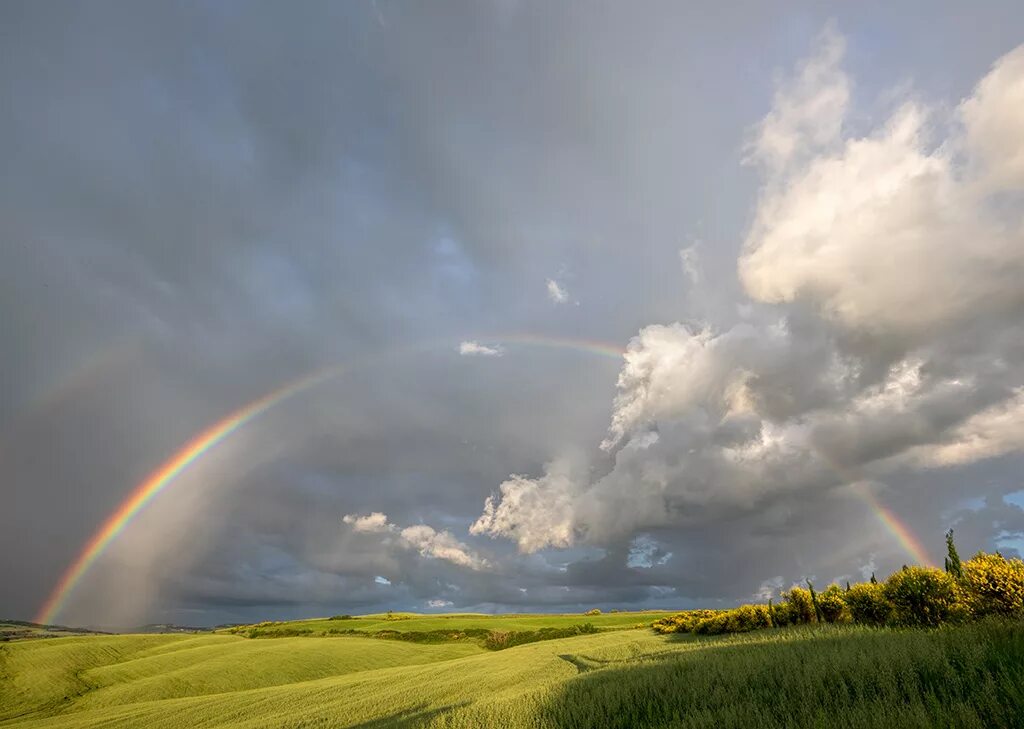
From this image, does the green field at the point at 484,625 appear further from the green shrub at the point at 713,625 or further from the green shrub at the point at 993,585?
the green shrub at the point at 993,585

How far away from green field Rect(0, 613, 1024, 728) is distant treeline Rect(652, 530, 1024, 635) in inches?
114

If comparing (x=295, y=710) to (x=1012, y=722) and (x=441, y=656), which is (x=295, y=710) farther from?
(x=441, y=656)

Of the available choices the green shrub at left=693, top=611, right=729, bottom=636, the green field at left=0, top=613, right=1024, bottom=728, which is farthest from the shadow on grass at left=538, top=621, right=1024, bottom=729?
the green shrub at left=693, top=611, right=729, bottom=636

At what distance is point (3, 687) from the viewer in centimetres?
5000

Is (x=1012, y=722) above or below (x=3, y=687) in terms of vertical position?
above

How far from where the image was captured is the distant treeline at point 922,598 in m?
18.5

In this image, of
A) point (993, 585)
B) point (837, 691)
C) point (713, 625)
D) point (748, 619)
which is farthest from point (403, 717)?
point (713, 625)

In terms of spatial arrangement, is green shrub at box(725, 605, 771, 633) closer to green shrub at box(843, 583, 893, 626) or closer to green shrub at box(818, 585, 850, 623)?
green shrub at box(818, 585, 850, 623)

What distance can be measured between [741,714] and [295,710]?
92.2ft

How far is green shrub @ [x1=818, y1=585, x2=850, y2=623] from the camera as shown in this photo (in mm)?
30688

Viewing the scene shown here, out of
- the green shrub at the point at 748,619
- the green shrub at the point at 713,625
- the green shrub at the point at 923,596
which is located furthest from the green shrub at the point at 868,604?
the green shrub at the point at 713,625

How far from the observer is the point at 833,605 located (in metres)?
31.7

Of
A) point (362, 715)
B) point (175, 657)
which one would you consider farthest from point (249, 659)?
point (362, 715)

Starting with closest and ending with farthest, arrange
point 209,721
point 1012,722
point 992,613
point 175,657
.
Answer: point 1012,722 → point 992,613 → point 209,721 → point 175,657
